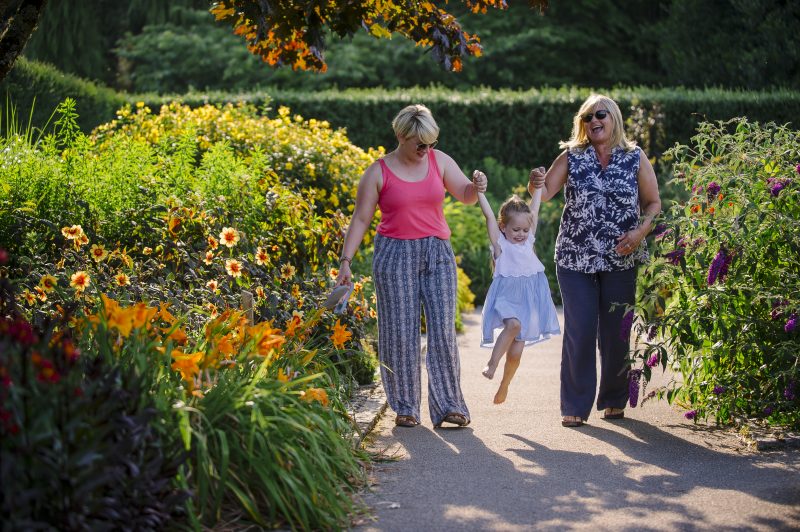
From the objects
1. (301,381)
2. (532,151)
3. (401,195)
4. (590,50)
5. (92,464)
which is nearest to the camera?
(92,464)

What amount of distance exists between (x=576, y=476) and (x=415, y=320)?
1.55 m

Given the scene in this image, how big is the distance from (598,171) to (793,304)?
1.37m

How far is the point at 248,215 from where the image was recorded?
300 inches

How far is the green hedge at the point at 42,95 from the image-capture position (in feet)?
39.3

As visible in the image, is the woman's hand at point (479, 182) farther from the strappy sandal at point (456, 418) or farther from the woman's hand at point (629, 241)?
the strappy sandal at point (456, 418)

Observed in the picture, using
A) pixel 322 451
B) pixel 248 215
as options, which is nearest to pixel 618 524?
pixel 322 451

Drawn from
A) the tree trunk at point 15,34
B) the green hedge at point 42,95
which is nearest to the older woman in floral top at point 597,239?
the tree trunk at point 15,34

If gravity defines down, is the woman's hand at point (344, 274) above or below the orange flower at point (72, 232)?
below

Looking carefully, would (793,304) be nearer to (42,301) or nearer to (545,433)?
(545,433)

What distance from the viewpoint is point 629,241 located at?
6.40m

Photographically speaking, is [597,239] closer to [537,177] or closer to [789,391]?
[537,177]

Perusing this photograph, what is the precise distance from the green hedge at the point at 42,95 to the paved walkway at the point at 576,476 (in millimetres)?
6794

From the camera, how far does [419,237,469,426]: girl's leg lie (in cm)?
650

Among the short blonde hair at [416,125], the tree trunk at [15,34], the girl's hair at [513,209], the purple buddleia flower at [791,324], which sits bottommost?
the purple buddleia flower at [791,324]
